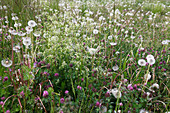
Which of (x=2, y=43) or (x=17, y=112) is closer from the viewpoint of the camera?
(x=17, y=112)

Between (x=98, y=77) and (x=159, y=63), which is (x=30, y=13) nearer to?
(x=98, y=77)

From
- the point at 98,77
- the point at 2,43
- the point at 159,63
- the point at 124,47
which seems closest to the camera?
the point at 98,77

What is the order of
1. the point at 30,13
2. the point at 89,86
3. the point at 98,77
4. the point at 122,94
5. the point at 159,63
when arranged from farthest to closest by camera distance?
the point at 30,13 < the point at 159,63 < the point at 98,77 < the point at 89,86 < the point at 122,94

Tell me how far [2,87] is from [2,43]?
1.41 m

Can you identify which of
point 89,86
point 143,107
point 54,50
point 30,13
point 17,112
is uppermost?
point 30,13

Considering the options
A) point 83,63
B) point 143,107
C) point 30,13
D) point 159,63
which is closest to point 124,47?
point 159,63

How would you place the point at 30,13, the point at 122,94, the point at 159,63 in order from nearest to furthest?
the point at 122,94 → the point at 159,63 → the point at 30,13

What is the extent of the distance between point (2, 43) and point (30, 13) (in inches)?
65.4

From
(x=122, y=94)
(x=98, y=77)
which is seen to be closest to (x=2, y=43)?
(x=98, y=77)

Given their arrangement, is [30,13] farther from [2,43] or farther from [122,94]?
[122,94]

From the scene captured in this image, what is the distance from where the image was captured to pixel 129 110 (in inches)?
62.9

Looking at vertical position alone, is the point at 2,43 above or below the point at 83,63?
above

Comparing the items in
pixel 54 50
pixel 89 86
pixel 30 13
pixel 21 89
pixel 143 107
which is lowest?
pixel 143 107

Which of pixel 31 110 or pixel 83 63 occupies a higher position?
pixel 83 63
